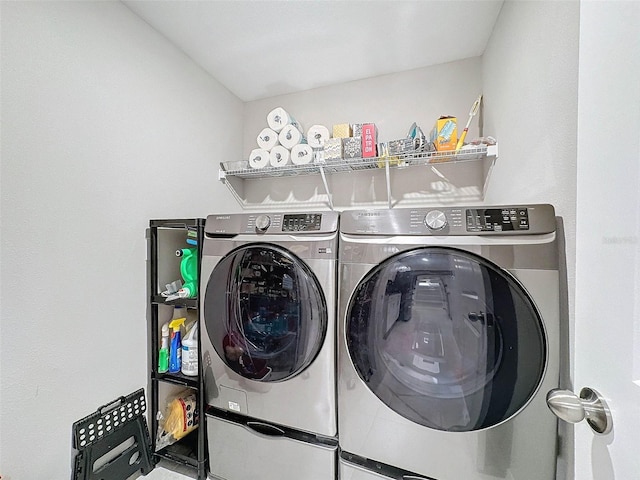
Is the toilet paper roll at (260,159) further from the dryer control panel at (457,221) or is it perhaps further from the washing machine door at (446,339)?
the washing machine door at (446,339)

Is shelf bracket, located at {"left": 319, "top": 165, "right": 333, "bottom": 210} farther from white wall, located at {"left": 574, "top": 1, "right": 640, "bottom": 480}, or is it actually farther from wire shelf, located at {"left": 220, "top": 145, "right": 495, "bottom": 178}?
white wall, located at {"left": 574, "top": 1, "right": 640, "bottom": 480}

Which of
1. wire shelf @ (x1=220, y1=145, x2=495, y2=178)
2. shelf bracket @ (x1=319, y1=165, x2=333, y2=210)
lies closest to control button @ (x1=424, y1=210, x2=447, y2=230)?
wire shelf @ (x1=220, y1=145, x2=495, y2=178)

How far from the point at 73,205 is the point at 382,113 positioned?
1821mm

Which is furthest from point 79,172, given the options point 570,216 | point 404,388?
point 570,216

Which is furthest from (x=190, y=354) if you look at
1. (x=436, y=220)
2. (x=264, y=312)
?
(x=436, y=220)

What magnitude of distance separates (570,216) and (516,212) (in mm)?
135

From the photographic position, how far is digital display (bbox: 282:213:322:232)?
3.92 ft

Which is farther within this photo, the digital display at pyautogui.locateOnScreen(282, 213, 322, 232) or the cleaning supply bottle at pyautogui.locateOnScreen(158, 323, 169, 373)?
the cleaning supply bottle at pyautogui.locateOnScreen(158, 323, 169, 373)

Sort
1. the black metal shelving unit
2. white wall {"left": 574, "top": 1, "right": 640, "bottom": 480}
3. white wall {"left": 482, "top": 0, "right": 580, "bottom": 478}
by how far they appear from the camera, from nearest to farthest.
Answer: white wall {"left": 574, "top": 1, "right": 640, "bottom": 480} < white wall {"left": 482, "top": 0, "right": 580, "bottom": 478} < the black metal shelving unit

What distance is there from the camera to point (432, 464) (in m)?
1.00

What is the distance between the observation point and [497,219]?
0.95 m

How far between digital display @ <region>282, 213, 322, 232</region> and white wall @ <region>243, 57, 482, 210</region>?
0.91 m

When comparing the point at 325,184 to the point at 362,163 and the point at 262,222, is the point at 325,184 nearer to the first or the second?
the point at 362,163

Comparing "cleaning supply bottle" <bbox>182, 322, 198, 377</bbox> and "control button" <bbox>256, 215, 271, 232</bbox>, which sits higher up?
"control button" <bbox>256, 215, 271, 232</bbox>
